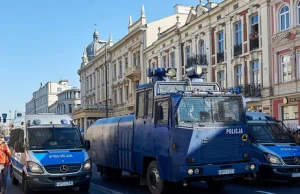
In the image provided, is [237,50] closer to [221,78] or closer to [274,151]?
[221,78]

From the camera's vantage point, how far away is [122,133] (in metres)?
14.2

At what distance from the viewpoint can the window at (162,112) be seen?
434 inches

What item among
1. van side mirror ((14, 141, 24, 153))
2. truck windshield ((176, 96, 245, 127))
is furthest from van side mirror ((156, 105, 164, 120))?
van side mirror ((14, 141, 24, 153))

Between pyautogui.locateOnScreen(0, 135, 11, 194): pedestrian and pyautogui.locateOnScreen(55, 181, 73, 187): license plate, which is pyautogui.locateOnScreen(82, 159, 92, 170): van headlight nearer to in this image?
pyautogui.locateOnScreen(55, 181, 73, 187): license plate

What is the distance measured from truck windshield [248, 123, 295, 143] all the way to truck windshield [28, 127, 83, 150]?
5700 millimetres

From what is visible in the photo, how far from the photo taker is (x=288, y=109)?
27.0m

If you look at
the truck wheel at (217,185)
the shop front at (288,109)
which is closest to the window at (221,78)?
the shop front at (288,109)

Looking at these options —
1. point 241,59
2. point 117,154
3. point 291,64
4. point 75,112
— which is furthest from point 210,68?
point 75,112

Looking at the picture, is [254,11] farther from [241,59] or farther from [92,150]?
[92,150]

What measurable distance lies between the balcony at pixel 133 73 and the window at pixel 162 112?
37.7m

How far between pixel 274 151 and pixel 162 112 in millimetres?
4148

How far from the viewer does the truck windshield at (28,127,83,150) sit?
13.0 m

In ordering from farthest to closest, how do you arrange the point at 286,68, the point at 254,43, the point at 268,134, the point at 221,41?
the point at 221,41, the point at 254,43, the point at 286,68, the point at 268,134

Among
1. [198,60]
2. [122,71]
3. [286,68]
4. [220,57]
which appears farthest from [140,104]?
[122,71]
